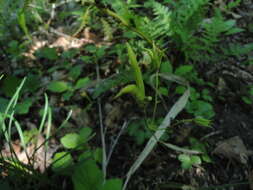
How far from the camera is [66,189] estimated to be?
1.23 meters

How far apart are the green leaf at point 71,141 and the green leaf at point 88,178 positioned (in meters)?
0.26

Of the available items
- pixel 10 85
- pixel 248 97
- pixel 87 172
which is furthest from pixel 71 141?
pixel 248 97

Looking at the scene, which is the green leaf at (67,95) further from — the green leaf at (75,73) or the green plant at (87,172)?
the green plant at (87,172)

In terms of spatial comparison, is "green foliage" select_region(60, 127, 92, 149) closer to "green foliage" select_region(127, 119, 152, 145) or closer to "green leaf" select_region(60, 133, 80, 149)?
"green leaf" select_region(60, 133, 80, 149)

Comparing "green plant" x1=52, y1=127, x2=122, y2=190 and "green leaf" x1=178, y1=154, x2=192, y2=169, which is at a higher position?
"green plant" x1=52, y1=127, x2=122, y2=190

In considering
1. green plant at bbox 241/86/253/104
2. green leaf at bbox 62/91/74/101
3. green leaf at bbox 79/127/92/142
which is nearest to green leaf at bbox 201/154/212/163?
green plant at bbox 241/86/253/104

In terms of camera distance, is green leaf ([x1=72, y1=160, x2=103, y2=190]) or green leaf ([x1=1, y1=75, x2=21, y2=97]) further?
green leaf ([x1=1, y1=75, x2=21, y2=97])

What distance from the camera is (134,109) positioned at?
1.50 meters

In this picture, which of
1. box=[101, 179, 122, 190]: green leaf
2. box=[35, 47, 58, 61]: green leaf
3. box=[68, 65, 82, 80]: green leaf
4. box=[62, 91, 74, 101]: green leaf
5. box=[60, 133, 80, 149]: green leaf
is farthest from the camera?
box=[35, 47, 58, 61]: green leaf

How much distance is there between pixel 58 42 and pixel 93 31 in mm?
359

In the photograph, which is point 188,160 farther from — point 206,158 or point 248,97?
point 248,97

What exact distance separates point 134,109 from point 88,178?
60cm

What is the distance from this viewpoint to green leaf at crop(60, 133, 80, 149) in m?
1.28

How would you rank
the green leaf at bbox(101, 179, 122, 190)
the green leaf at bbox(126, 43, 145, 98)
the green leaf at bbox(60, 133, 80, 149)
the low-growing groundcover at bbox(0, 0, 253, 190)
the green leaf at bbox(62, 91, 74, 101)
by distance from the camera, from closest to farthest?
1. the green leaf at bbox(126, 43, 145, 98)
2. the green leaf at bbox(101, 179, 122, 190)
3. the low-growing groundcover at bbox(0, 0, 253, 190)
4. the green leaf at bbox(60, 133, 80, 149)
5. the green leaf at bbox(62, 91, 74, 101)
